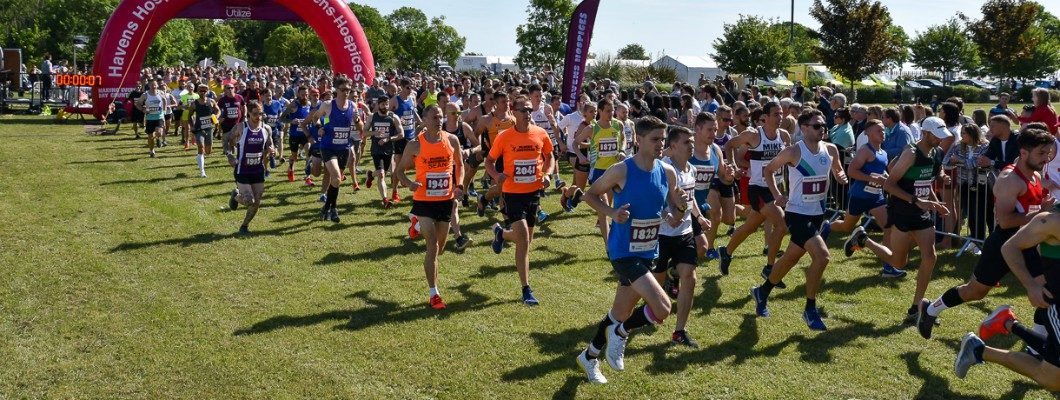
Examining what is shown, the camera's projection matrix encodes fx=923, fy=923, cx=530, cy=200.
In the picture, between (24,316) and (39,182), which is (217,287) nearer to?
(24,316)

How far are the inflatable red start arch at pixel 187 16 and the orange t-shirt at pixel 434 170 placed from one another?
61.7ft

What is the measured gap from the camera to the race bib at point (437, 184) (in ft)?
28.2

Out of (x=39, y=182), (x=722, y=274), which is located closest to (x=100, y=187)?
(x=39, y=182)

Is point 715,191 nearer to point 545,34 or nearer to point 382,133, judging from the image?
point 382,133

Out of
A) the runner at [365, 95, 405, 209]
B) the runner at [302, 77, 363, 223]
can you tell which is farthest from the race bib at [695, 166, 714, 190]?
the runner at [302, 77, 363, 223]

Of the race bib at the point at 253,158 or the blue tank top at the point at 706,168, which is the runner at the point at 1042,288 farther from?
the race bib at the point at 253,158

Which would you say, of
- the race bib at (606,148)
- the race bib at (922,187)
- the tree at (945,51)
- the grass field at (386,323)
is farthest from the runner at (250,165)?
the tree at (945,51)

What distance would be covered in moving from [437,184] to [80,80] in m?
24.7

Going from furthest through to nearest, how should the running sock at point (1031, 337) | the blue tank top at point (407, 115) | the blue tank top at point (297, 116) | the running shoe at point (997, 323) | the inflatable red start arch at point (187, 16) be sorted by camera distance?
the inflatable red start arch at point (187, 16)
the blue tank top at point (297, 116)
the blue tank top at point (407, 115)
the running shoe at point (997, 323)
the running sock at point (1031, 337)

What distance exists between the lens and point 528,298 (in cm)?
859

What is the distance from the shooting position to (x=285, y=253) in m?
10.9

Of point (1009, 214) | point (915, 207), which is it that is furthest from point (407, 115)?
point (1009, 214)

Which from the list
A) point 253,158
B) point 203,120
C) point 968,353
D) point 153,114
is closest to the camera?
point 968,353

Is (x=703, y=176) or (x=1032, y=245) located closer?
(x=1032, y=245)
